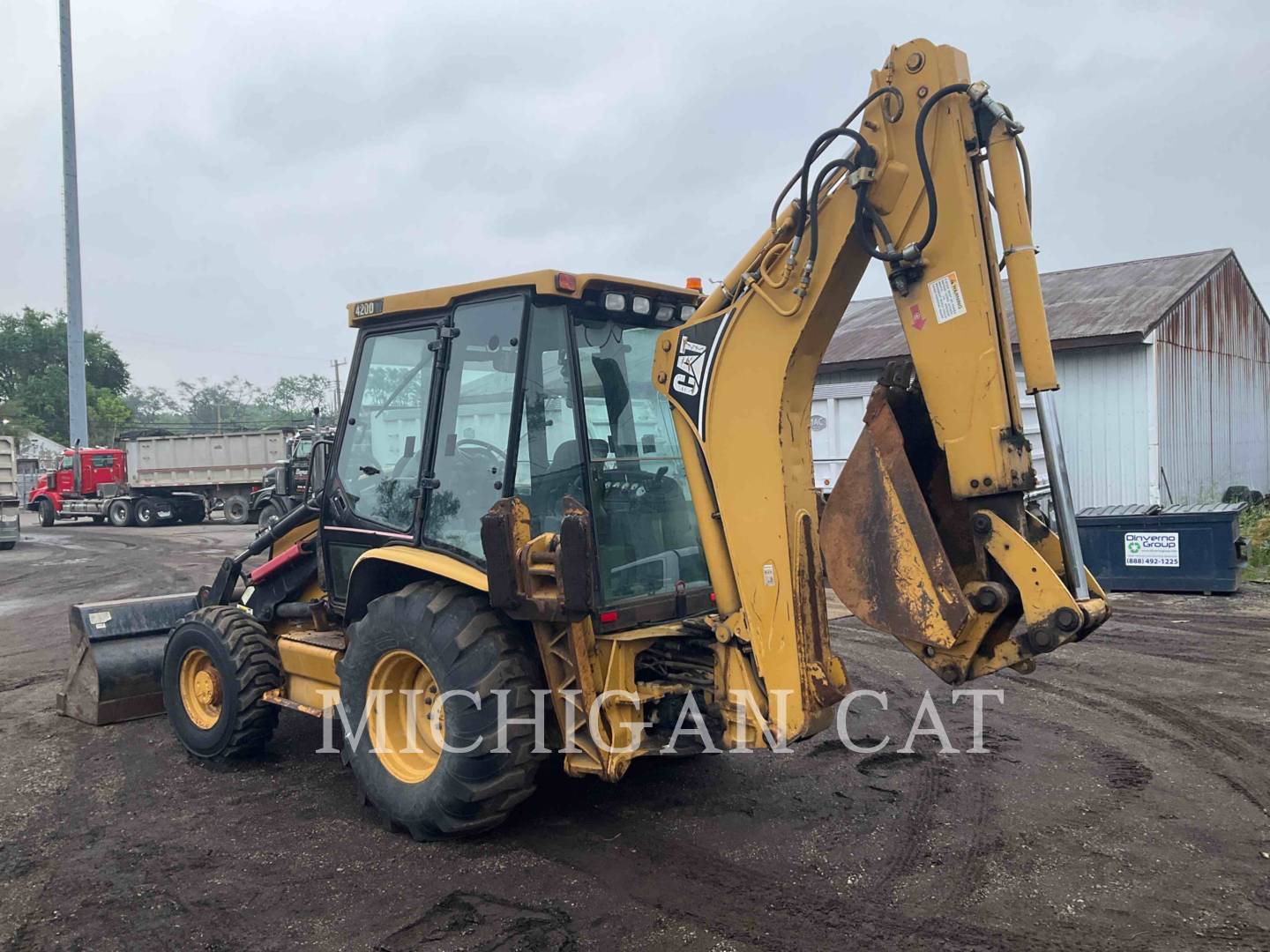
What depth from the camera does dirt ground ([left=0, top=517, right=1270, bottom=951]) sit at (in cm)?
339

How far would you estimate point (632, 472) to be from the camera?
435 cm

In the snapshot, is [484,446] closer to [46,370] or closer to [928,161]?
[928,161]

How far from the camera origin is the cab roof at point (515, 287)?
→ 4141mm

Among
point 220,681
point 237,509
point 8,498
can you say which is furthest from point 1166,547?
point 237,509

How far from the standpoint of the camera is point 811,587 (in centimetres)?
367

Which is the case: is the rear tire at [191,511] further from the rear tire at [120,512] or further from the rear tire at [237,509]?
the rear tire at [120,512]

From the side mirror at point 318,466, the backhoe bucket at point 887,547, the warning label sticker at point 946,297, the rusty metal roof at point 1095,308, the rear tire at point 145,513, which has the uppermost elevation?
the rusty metal roof at point 1095,308

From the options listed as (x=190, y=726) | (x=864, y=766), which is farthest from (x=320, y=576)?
(x=864, y=766)

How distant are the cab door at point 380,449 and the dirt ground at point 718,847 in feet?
4.21

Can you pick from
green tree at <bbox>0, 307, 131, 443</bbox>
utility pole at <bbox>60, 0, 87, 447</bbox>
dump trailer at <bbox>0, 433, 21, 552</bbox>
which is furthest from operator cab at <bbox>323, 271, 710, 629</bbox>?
green tree at <bbox>0, 307, 131, 443</bbox>

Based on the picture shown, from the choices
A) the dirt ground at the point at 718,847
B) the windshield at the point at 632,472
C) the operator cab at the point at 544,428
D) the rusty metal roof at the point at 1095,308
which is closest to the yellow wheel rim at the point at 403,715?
the dirt ground at the point at 718,847

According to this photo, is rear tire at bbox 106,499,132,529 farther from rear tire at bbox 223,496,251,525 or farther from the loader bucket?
the loader bucket

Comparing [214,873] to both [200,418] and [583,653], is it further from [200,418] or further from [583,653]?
[200,418]

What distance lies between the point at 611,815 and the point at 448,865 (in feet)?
2.67
